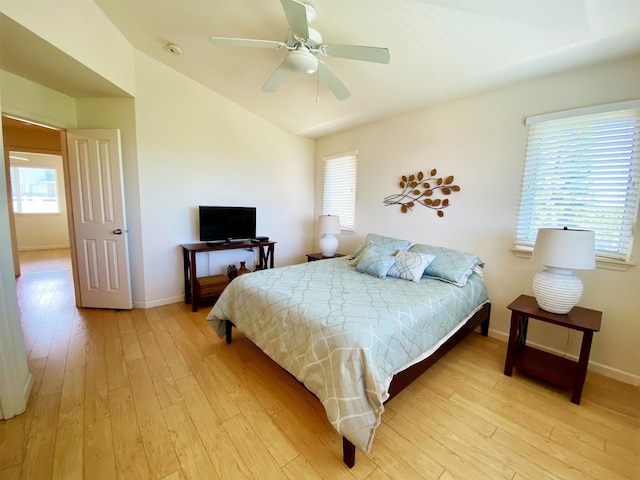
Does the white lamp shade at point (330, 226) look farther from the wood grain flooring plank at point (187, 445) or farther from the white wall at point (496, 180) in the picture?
the wood grain flooring plank at point (187, 445)

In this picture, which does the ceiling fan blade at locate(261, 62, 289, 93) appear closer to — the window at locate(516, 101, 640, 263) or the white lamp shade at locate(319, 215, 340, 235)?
the white lamp shade at locate(319, 215, 340, 235)

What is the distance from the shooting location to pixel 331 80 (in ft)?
7.30

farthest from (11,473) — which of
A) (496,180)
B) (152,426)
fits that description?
(496,180)

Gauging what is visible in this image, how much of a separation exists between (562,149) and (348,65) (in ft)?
6.83

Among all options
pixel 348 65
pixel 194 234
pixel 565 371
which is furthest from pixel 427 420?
pixel 194 234

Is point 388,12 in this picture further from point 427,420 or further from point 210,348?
point 210,348

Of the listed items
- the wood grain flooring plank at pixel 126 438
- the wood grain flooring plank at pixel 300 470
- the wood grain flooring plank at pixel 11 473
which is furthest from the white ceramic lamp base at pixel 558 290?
the wood grain flooring plank at pixel 11 473

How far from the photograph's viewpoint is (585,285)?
7.36ft

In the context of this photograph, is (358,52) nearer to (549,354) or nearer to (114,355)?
(549,354)

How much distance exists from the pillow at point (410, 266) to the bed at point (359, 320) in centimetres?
1

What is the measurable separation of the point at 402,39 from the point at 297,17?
97cm

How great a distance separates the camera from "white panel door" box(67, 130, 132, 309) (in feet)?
9.84

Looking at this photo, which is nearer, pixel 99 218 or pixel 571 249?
pixel 571 249

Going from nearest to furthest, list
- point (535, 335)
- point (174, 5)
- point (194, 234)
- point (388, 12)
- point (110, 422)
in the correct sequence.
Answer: point (110, 422), point (388, 12), point (174, 5), point (535, 335), point (194, 234)
